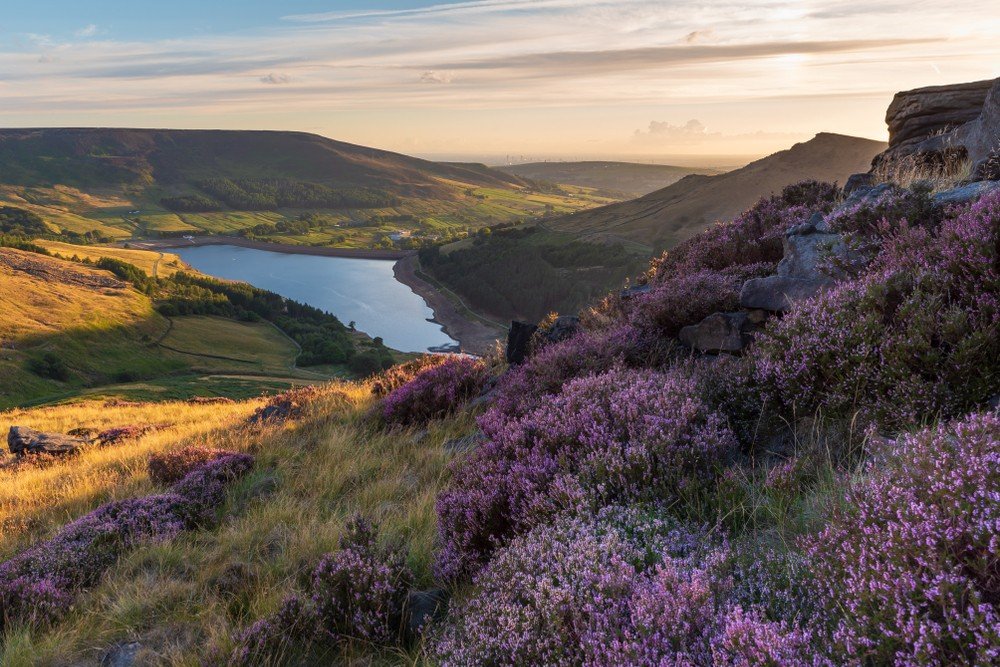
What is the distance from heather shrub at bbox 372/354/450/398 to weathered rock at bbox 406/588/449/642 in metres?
8.55

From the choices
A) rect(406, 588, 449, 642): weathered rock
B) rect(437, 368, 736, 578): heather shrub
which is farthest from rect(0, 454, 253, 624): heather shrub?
rect(437, 368, 736, 578): heather shrub

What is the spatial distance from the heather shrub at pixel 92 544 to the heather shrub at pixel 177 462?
0.95 m

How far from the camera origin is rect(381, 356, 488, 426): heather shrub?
1011cm

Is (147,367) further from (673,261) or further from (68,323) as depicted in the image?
(673,261)

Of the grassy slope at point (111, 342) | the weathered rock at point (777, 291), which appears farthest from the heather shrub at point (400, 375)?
the grassy slope at point (111, 342)

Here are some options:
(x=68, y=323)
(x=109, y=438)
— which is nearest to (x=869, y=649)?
(x=109, y=438)

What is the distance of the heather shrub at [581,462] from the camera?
13.5ft

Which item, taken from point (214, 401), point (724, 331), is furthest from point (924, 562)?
point (214, 401)

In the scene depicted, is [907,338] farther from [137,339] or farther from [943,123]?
[137,339]

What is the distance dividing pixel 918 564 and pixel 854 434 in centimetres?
218

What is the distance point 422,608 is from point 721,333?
4.90m

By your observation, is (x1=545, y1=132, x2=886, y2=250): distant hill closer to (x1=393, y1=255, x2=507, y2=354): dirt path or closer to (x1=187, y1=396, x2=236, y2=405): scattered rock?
(x1=393, y1=255, x2=507, y2=354): dirt path

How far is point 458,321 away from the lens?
135 meters

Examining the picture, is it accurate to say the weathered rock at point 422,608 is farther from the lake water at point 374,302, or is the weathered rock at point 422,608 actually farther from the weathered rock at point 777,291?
the lake water at point 374,302
